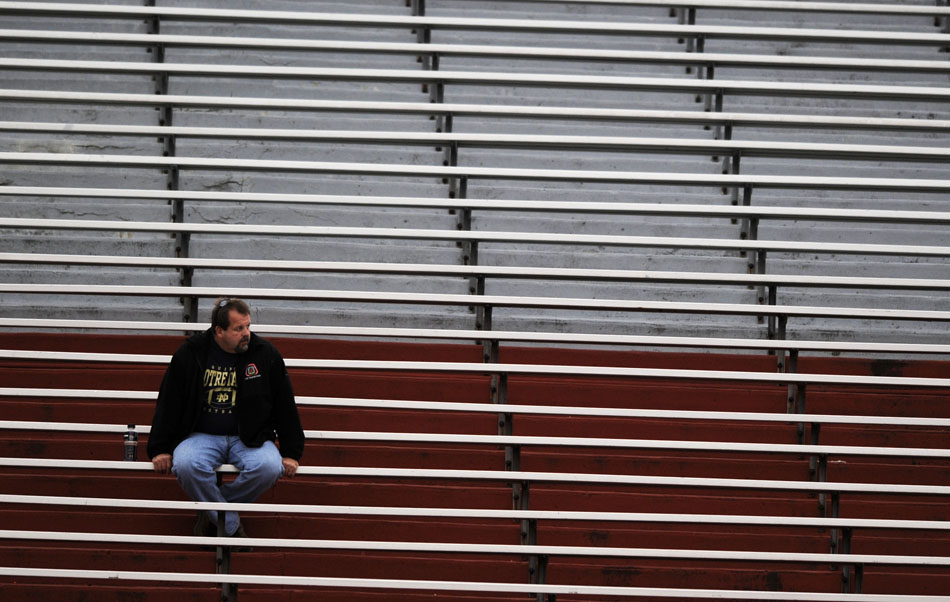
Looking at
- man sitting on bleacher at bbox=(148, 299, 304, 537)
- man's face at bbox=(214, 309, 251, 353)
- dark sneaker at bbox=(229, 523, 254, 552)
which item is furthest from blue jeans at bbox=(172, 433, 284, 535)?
man's face at bbox=(214, 309, 251, 353)

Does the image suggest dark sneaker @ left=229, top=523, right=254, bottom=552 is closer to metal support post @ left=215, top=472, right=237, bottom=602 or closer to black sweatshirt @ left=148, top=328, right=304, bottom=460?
metal support post @ left=215, top=472, right=237, bottom=602

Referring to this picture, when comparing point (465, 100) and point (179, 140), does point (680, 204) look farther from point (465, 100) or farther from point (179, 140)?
point (179, 140)

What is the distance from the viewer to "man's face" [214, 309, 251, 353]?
297 centimetres

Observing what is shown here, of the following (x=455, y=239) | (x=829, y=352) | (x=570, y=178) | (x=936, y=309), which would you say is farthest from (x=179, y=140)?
(x=936, y=309)

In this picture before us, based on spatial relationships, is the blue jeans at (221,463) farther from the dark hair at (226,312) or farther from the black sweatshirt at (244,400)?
the dark hair at (226,312)

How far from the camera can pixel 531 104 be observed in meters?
4.36

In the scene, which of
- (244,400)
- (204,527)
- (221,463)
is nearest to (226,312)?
(244,400)

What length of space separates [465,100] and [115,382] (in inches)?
81.8

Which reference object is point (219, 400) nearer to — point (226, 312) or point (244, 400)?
point (244, 400)

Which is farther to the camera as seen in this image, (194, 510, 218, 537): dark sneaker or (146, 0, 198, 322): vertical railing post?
(146, 0, 198, 322): vertical railing post

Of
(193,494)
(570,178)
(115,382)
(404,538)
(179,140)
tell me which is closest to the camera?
(193,494)

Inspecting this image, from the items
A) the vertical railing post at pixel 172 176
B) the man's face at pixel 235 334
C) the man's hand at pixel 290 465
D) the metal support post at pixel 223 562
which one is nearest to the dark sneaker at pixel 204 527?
the metal support post at pixel 223 562

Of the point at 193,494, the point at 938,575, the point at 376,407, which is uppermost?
the point at 376,407

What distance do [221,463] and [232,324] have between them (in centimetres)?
49
